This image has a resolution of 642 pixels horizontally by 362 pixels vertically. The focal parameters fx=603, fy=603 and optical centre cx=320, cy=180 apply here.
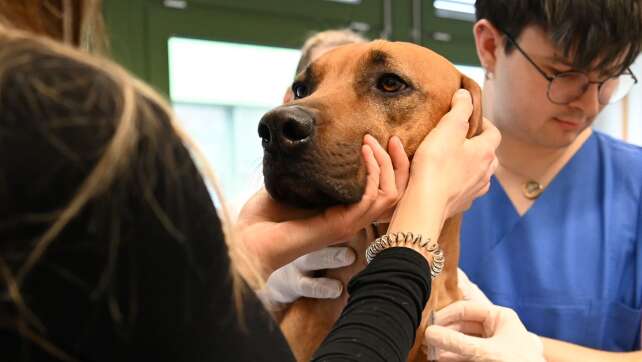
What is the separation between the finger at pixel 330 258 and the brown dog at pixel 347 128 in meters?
0.03

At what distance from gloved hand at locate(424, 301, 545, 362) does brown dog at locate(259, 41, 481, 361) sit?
2.0 inches

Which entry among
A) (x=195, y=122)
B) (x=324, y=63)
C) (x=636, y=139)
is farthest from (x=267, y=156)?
(x=636, y=139)

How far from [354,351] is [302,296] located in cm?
59

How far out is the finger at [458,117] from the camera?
105 centimetres

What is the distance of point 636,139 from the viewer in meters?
3.67

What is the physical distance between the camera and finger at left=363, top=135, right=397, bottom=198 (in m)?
0.98

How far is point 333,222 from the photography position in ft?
3.17

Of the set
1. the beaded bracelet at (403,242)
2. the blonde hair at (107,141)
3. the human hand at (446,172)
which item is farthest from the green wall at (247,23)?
the blonde hair at (107,141)

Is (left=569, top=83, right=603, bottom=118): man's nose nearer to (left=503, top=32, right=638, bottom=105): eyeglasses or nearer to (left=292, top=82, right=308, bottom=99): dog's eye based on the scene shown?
(left=503, top=32, right=638, bottom=105): eyeglasses

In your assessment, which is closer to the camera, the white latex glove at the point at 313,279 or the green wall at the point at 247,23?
the white latex glove at the point at 313,279

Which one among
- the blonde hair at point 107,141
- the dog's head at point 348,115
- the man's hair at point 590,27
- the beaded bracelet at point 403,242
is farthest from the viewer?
the man's hair at point 590,27

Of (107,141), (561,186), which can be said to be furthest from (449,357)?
(107,141)

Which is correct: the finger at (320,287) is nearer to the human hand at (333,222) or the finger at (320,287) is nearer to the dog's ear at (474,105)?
the human hand at (333,222)

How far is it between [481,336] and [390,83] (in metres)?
0.51
